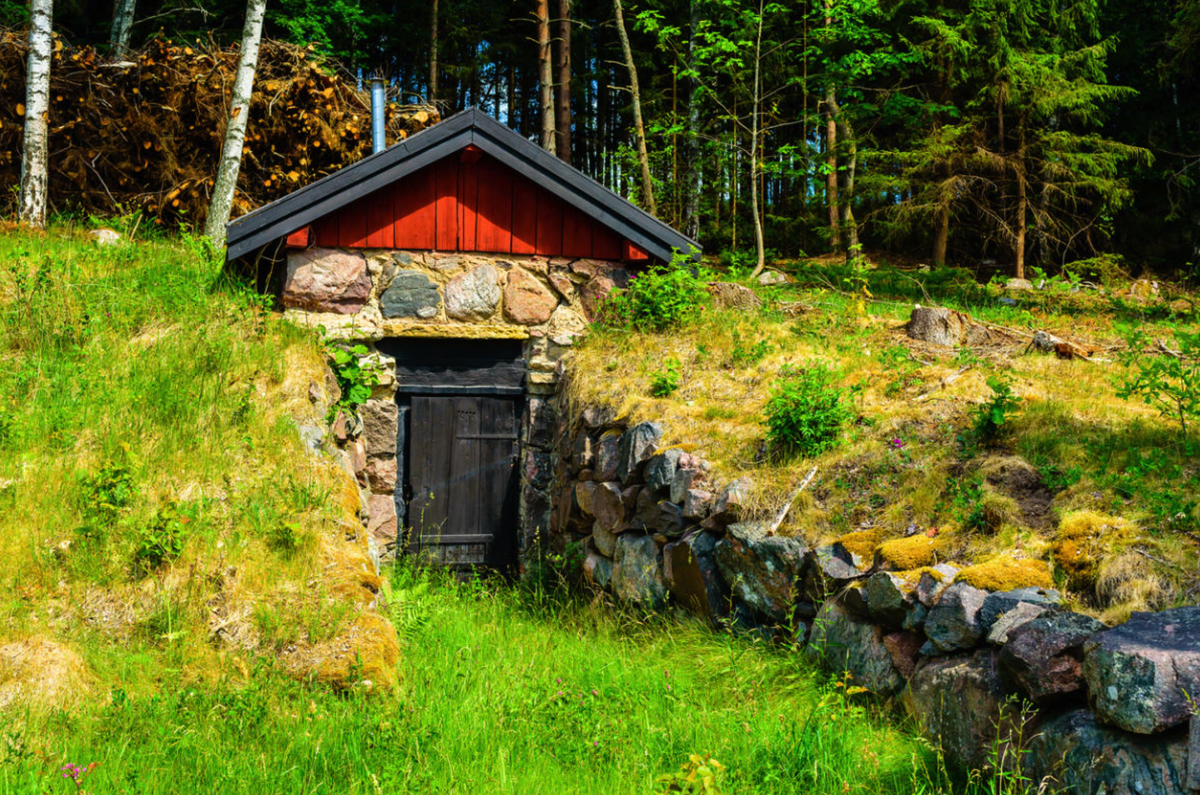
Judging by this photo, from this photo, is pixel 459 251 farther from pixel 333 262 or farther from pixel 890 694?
pixel 890 694

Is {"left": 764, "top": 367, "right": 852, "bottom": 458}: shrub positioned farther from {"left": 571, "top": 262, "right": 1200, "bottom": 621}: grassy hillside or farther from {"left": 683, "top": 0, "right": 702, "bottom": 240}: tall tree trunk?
{"left": 683, "top": 0, "right": 702, "bottom": 240}: tall tree trunk

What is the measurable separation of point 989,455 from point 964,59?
1197 cm

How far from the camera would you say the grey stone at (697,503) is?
19.8ft

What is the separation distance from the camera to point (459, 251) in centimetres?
855

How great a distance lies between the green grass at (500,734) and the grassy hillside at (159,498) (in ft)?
1.46

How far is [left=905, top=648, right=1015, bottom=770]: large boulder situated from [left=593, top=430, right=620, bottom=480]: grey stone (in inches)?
143

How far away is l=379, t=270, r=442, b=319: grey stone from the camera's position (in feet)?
27.4

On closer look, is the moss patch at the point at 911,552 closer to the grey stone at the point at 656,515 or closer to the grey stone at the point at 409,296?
the grey stone at the point at 656,515

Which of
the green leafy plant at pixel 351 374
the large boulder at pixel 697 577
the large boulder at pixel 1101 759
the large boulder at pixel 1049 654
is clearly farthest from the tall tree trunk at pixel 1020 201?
the large boulder at pixel 1101 759

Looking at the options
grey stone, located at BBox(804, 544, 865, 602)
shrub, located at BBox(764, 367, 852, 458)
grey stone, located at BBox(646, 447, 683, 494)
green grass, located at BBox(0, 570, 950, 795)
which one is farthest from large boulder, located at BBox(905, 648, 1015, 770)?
grey stone, located at BBox(646, 447, 683, 494)

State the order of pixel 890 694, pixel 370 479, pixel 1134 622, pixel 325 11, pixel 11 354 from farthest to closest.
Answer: pixel 325 11
pixel 370 479
pixel 11 354
pixel 890 694
pixel 1134 622

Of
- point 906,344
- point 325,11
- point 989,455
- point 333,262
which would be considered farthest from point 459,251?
point 325,11

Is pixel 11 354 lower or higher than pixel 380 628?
higher

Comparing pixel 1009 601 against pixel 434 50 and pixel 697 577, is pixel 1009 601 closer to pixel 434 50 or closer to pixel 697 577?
pixel 697 577
